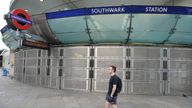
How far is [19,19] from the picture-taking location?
9.63 m

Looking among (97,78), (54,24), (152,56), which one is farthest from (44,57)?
(152,56)

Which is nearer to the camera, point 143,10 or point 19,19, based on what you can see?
point 19,19

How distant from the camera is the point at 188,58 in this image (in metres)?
15.5

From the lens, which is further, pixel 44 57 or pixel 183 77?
pixel 44 57

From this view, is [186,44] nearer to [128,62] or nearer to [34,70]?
[128,62]

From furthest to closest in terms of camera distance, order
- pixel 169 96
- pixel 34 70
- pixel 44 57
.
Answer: pixel 34 70, pixel 44 57, pixel 169 96

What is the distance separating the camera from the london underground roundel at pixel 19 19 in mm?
9328

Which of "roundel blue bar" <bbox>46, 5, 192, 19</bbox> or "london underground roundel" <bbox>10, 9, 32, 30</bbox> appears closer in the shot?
"london underground roundel" <bbox>10, 9, 32, 30</bbox>

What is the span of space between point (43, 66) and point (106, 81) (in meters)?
5.05

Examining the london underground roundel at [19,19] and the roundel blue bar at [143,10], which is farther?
the roundel blue bar at [143,10]

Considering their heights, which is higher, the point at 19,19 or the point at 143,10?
the point at 143,10

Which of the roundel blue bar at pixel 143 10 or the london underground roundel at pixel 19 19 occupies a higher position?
the roundel blue bar at pixel 143 10

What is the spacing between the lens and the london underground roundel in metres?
9.33

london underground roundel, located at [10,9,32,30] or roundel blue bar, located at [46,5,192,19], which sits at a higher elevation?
roundel blue bar, located at [46,5,192,19]
